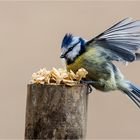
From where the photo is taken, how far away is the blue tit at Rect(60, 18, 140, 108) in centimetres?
239

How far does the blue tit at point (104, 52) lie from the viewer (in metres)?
2.39

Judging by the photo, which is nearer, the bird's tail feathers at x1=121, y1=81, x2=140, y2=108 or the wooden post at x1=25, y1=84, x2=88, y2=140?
the wooden post at x1=25, y1=84, x2=88, y2=140

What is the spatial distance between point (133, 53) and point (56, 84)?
518 mm

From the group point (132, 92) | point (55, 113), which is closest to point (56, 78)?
Answer: point (55, 113)

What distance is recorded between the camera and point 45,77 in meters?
2.09

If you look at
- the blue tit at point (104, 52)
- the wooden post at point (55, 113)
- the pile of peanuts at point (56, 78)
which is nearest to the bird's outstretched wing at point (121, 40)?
the blue tit at point (104, 52)

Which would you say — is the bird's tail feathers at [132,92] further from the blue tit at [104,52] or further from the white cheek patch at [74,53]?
the white cheek patch at [74,53]

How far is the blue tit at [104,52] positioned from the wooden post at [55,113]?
1.49 ft

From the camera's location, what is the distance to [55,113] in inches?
76.4

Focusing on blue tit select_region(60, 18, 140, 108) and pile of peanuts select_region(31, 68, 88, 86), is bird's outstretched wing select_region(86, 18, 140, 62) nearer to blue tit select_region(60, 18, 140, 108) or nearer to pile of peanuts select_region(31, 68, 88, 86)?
blue tit select_region(60, 18, 140, 108)

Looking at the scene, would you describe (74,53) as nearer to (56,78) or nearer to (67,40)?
(67,40)

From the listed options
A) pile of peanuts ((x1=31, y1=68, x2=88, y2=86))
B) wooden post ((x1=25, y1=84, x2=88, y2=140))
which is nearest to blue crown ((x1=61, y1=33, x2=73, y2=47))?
pile of peanuts ((x1=31, y1=68, x2=88, y2=86))

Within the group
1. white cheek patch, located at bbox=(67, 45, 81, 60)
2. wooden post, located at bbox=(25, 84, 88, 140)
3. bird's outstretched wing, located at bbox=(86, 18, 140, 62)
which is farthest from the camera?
white cheek patch, located at bbox=(67, 45, 81, 60)

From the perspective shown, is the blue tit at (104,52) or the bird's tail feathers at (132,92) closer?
the blue tit at (104,52)
